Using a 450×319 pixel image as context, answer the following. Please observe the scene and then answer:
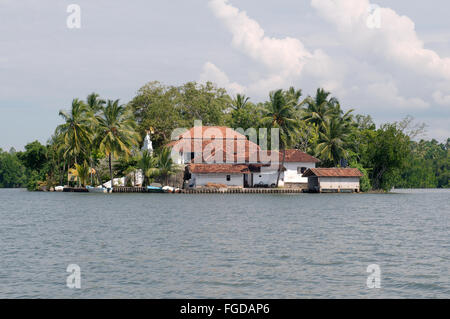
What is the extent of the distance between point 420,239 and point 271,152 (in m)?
51.1

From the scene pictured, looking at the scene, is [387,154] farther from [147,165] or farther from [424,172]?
[424,172]

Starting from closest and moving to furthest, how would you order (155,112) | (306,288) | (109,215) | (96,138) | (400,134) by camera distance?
(306,288) < (109,215) < (96,138) < (400,134) < (155,112)

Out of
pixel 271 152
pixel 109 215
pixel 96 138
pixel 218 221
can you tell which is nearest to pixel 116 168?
pixel 96 138

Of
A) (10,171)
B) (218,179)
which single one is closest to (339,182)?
(218,179)

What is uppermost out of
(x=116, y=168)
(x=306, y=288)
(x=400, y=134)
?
(x=400, y=134)

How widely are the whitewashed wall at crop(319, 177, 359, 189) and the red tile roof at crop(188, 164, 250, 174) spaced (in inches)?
421

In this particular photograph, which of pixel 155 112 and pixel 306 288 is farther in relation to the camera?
pixel 155 112

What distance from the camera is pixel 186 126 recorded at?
90.2m

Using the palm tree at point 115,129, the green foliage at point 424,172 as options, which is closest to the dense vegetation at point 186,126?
the palm tree at point 115,129

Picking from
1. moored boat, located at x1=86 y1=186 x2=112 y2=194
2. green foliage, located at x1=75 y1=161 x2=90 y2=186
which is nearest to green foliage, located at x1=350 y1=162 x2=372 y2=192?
moored boat, located at x1=86 y1=186 x2=112 y2=194

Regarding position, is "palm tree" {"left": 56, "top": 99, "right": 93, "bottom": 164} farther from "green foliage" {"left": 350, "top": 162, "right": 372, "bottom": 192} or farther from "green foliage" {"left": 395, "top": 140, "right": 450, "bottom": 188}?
"green foliage" {"left": 395, "top": 140, "right": 450, "bottom": 188}

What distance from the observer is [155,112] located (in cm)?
8762

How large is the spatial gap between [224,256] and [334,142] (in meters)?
60.5
